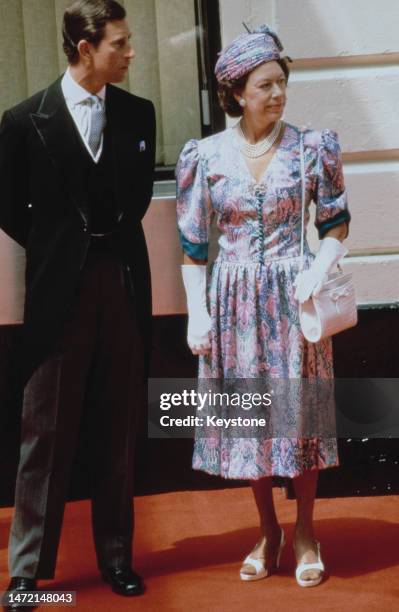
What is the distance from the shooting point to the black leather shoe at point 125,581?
180 inches

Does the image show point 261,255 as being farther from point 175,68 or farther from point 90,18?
point 175,68

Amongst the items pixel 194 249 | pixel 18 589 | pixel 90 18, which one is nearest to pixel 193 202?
pixel 194 249

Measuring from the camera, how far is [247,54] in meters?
4.40

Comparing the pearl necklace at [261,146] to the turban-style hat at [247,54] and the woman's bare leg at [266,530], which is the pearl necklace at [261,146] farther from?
the woman's bare leg at [266,530]

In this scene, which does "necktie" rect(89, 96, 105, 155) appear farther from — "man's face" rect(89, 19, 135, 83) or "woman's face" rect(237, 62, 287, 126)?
"woman's face" rect(237, 62, 287, 126)

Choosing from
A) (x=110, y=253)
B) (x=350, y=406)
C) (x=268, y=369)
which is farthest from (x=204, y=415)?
(x=350, y=406)

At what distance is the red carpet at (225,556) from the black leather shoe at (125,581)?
0.04m

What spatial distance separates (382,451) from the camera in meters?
5.79

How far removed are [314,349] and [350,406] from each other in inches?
51.2

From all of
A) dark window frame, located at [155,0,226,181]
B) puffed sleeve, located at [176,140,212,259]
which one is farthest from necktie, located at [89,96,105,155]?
dark window frame, located at [155,0,226,181]

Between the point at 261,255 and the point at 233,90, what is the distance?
0.65m

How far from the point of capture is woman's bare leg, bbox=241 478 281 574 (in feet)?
15.5

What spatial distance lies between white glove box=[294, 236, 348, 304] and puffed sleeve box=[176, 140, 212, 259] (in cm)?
44

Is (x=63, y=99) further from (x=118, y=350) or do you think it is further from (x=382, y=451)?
(x=382, y=451)
